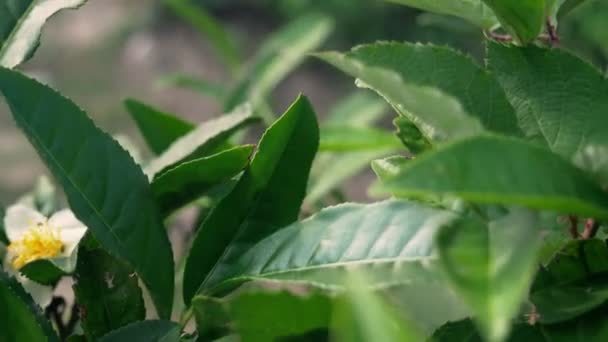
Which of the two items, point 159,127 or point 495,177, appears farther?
point 159,127

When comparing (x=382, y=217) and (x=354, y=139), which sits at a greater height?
(x=382, y=217)

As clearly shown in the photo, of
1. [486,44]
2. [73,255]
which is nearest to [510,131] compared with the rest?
[486,44]

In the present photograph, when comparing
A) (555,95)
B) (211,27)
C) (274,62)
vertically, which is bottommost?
(274,62)

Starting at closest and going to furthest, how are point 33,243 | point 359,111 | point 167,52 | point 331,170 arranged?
point 33,243 < point 331,170 < point 359,111 < point 167,52

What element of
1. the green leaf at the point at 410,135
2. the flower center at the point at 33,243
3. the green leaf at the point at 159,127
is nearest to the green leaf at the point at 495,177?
the green leaf at the point at 410,135

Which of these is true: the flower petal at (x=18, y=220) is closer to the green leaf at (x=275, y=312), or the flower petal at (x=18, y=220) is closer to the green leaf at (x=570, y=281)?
the green leaf at (x=275, y=312)

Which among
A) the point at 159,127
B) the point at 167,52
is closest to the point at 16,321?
the point at 159,127

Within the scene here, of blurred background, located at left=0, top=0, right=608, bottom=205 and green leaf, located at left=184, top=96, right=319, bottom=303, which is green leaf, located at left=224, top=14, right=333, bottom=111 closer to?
green leaf, located at left=184, top=96, right=319, bottom=303

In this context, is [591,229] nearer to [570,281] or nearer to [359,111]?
[570,281]
